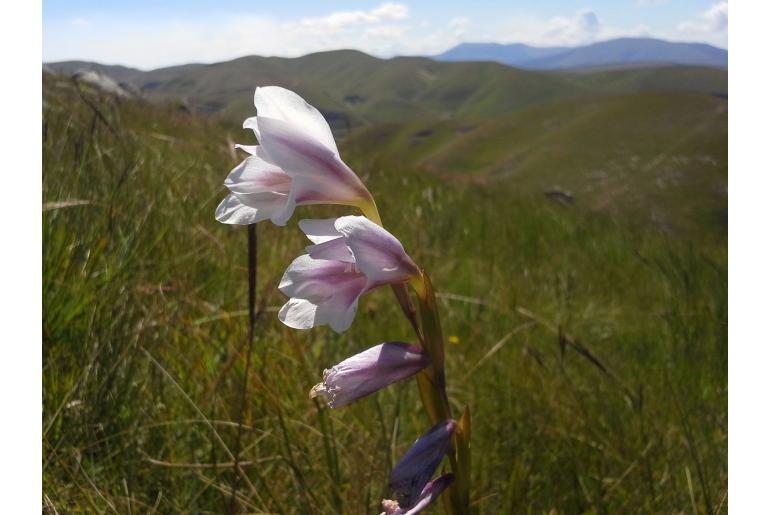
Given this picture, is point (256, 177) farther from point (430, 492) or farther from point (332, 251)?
point (430, 492)

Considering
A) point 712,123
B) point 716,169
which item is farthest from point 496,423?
point 712,123

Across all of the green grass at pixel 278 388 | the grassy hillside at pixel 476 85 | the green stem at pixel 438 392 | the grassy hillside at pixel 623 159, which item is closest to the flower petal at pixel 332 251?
the green stem at pixel 438 392

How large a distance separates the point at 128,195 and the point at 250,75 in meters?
146

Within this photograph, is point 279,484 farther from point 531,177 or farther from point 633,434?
point 531,177

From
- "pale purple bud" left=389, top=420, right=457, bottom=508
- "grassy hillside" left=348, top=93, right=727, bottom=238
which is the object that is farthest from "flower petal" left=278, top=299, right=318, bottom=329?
"grassy hillside" left=348, top=93, right=727, bottom=238

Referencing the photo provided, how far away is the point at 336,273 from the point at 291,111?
0.26 m

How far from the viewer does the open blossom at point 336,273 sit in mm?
916

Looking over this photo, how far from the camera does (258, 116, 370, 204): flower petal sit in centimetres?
96

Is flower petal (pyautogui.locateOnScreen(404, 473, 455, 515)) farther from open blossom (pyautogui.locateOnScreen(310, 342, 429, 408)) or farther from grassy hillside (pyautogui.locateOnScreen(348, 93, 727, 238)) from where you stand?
grassy hillside (pyautogui.locateOnScreen(348, 93, 727, 238))

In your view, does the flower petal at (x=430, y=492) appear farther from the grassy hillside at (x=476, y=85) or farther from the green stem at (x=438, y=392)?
the grassy hillside at (x=476, y=85)

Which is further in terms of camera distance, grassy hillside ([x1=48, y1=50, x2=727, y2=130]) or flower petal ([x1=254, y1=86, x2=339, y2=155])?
grassy hillside ([x1=48, y1=50, x2=727, y2=130])

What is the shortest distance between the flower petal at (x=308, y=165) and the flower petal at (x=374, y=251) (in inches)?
4.9

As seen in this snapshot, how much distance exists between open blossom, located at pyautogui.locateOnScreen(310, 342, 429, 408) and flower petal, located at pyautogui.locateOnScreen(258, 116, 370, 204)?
0.83 ft

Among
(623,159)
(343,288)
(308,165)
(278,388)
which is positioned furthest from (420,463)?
(623,159)
